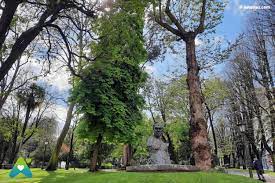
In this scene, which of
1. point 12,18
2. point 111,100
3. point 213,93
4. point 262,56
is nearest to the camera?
point 12,18

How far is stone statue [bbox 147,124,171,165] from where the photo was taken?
11648mm

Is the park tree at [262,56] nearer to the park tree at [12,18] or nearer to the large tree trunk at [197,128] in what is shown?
the large tree trunk at [197,128]

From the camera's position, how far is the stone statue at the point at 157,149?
459 inches

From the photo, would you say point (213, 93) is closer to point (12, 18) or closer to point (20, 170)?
point (20, 170)

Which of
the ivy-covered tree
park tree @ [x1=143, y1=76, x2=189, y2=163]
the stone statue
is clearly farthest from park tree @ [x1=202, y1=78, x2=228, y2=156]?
the stone statue

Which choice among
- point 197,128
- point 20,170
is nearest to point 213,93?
point 197,128

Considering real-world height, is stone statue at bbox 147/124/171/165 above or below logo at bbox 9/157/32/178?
above

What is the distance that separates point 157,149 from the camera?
38.6 feet

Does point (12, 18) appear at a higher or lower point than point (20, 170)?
higher

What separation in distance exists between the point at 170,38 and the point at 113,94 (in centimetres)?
639

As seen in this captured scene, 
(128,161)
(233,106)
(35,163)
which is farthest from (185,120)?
(35,163)

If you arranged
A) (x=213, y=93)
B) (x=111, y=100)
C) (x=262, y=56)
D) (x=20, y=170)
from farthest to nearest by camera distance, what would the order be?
(x=213, y=93), (x=262, y=56), (x=111, y=100), (x=20, y=170)

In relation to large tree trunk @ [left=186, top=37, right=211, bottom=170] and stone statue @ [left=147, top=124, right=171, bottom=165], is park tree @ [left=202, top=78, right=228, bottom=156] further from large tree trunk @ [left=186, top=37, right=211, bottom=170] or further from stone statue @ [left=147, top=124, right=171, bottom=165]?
stone statue @ [left=147, top=124, right=171, bottom=165]

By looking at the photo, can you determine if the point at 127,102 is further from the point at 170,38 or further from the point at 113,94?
the point at 170,38
